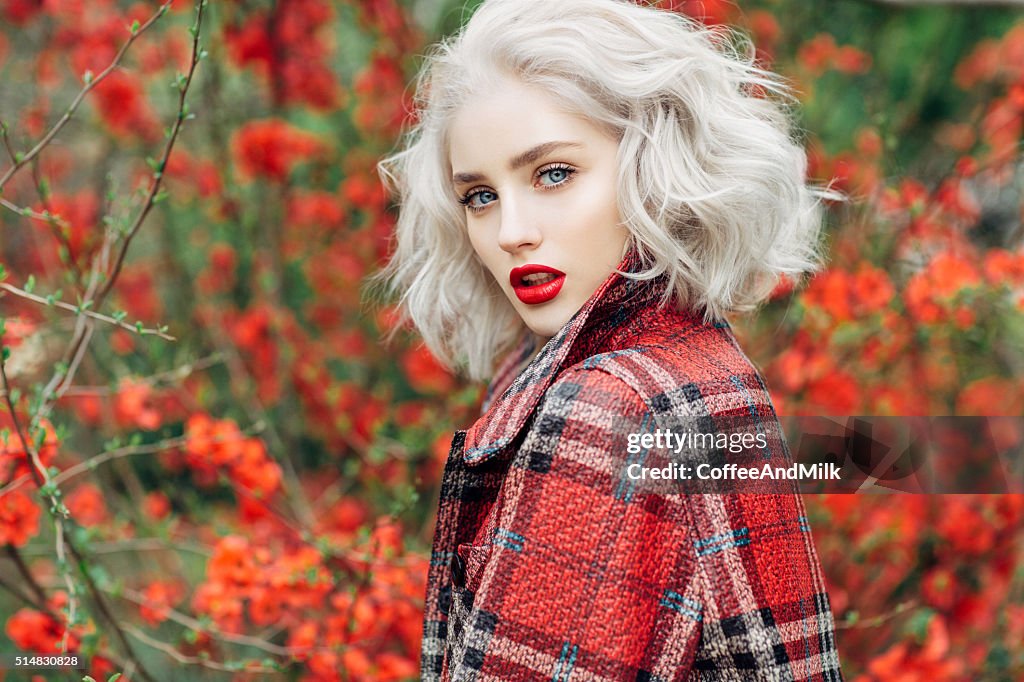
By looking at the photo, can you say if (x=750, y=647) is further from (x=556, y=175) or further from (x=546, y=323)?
(x=556, y=175)

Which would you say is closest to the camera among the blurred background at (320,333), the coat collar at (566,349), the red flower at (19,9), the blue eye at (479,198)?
the coat collar at (566,349)

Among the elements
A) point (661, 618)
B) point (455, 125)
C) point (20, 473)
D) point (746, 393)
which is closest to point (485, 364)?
point (455, 125)

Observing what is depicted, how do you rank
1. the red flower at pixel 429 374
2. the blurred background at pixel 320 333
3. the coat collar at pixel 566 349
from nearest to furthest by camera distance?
the coat collar at pixel 566 349 < the blurred background at pixel 320 333 < the red flower at pixel 429 374

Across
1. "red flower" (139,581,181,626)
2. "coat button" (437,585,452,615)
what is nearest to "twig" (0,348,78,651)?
"red flower" (139,581,181,626)

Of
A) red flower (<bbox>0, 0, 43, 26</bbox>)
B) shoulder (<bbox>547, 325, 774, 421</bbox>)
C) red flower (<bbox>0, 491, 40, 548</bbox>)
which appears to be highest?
red flower (<bbox>0, 0, 43, 26</bbox>)

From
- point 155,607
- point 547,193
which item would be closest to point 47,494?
point 155,607

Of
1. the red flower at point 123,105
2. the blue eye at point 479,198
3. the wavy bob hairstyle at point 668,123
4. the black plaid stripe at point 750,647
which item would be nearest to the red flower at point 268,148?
the red flower at point 123,105

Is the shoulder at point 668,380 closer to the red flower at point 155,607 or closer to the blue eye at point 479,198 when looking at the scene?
the blue eye at point 479,198

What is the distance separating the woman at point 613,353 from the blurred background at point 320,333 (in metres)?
0.55

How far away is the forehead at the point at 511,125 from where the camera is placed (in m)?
1.35

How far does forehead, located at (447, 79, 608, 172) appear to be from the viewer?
1.35 m

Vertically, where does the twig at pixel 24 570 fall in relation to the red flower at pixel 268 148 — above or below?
below

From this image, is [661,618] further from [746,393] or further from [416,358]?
[416,358]

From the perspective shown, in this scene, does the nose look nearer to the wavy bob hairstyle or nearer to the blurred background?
the wavy bob hairstyle
